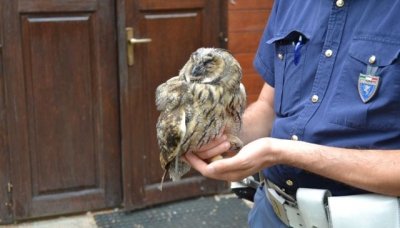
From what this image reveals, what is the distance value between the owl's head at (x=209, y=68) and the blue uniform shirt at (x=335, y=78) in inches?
6.6

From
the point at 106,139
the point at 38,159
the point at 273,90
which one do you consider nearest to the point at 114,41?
the point at 106,139

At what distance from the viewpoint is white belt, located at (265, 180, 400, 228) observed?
5.36 ft

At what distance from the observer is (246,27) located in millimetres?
4410

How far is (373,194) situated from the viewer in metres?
1.67

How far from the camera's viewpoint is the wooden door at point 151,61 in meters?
4.14

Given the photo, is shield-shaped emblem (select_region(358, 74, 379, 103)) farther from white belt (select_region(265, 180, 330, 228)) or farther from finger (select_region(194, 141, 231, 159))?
finger (select_region(194, 141, 231, 159))

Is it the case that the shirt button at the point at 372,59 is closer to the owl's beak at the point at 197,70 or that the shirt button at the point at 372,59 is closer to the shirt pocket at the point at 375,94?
the shirt pocket at the point at 375,94

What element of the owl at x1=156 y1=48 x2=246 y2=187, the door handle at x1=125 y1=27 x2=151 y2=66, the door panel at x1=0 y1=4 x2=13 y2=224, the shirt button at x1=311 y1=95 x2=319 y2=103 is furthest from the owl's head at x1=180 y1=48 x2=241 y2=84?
the door panel at x1=0 y1=4 x2=13 y2=224

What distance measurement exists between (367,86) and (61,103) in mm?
2845

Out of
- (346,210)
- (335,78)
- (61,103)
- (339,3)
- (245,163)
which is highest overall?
(339,3)

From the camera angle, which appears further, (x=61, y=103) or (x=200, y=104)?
(x=61, y=103)

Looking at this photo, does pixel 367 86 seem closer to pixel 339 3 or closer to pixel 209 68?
pixel 339 3

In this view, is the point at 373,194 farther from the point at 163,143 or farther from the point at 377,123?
the point at 163,143

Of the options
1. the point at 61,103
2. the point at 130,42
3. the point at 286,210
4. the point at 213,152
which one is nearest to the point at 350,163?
the point at 286,210
